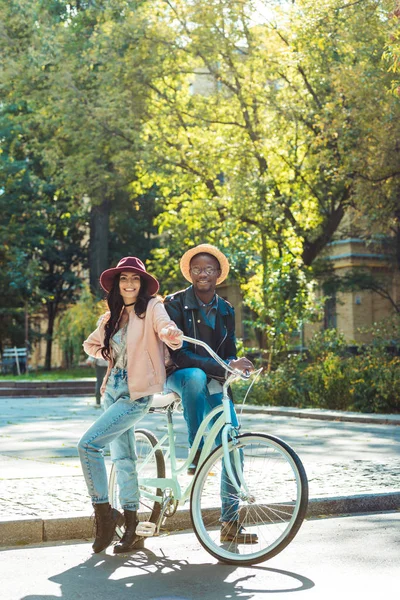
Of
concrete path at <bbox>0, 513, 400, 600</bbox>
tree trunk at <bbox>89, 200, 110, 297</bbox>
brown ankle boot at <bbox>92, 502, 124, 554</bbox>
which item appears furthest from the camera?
tree trunk at <bbox>89, 200, 110, 297</bbox>

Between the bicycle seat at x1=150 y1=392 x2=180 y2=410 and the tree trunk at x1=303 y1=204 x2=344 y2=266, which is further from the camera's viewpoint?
the tree trunk at x1=303 y1=204 x2=344 y2=266

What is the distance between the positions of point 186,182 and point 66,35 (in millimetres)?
6017

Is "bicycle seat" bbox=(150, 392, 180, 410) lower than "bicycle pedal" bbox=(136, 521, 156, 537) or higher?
higher

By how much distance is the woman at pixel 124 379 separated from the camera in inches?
248

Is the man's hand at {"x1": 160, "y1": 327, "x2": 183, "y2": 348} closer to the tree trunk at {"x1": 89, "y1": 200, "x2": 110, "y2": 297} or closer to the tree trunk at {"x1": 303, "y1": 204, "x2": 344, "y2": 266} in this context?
the tree trunk at {"x1": 303, "y1": 204, "x2": 344, "y2": 266}

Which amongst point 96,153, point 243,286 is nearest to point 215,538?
point 243,286

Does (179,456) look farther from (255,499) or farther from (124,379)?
(255,499)

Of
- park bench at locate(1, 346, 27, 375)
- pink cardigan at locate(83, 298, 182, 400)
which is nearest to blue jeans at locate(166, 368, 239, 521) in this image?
pink cardigan at locate(83, 298, 182, 400)

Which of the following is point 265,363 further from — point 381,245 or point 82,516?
point 82,516

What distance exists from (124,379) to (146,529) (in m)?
0.93

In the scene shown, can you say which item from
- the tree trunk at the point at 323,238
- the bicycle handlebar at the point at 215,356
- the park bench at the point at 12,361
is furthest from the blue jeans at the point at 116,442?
the park bench at the point at 12,361

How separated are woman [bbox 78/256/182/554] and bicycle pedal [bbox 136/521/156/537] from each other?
0.04m

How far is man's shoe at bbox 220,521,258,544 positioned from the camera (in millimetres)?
6137

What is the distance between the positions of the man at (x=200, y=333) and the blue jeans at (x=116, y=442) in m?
0.28
